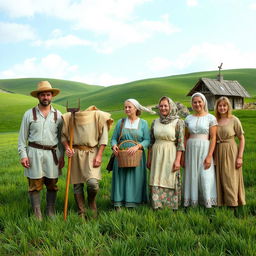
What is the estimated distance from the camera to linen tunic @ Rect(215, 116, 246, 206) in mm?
4789

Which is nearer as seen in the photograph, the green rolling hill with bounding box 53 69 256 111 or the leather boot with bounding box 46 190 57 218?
the leather boot with bounding box 46 190 57 218

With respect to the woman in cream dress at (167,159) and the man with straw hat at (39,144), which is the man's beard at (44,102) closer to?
the man with straw hat at (39,144)

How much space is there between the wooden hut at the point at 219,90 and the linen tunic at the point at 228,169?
3749cm

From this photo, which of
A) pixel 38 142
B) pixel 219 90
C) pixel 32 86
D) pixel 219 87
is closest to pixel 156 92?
pixel 219 87

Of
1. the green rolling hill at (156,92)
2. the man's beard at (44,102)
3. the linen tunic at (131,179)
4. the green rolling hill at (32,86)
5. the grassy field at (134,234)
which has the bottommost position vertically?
the grassy field at (134,234)

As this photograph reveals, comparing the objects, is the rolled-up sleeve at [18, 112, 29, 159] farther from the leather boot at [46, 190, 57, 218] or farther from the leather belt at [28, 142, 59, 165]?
the leather boot at [46, 190, 57, 218]

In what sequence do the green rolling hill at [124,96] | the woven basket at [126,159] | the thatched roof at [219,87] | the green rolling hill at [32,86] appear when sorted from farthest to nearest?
the green rolling hill at [32,86] → the green rolling hill at [124,96] → the thatched roof at [219,87] → the woven basket at [126,159]

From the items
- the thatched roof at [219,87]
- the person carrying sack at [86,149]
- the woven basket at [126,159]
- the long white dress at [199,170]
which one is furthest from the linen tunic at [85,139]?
the thatched roof at [219,87]

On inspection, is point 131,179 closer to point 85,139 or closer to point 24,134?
point 85,139

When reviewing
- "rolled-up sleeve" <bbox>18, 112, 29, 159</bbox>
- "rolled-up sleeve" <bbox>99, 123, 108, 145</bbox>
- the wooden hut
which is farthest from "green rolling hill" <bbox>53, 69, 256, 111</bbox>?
"rolled-up sleeve" <bbox>18, 112, 29, 159</bbox>

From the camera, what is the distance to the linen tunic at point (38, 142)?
4.62 meters

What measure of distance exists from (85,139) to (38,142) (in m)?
0.71

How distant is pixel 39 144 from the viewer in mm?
4656

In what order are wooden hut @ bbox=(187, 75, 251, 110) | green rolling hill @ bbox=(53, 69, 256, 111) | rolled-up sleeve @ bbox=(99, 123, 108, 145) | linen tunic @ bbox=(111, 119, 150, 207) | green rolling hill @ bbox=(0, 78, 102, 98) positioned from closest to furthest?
rolled-up sleeve @ bbox=(99, 123, 108, 145), linen tunic @ bbox=(111, 119, 150, 207), wooden hut @ bbox=(187, 75, 251, 110), green rolling hill @ bbox=(53, 69, 256, 111), green rolling hill @ bbox=(0, 78, 102, 98)
